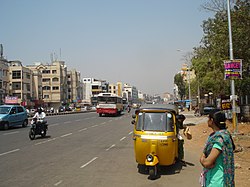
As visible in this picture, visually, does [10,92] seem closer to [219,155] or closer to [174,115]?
[174,115]

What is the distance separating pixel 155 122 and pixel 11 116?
A: 19419 mm

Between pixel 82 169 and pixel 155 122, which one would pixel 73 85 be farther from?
pixel 155 122

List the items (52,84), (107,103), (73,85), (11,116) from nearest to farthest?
(11,116), (107,103), (52,84), (73,85)

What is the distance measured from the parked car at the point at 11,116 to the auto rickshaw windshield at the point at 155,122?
18329mm

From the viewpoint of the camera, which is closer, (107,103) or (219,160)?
(219,160)

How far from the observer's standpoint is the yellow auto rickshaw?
8.41m

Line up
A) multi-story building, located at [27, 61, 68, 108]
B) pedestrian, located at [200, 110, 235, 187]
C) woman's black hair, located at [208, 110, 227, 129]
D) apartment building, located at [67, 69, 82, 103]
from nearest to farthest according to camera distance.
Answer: pedestrian, located at [200, 110, 235, 187]
woman's black hair, located at [208, 110, 227, 129]
multi-story building, located at [27, 61, 68, 108]
apartment building, located at [67, 69, 82, 103]

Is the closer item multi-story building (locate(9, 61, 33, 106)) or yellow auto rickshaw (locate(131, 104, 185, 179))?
yellow auto rickshaw (locate(131, 104, 185, 179))

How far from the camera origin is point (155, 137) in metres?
8.54

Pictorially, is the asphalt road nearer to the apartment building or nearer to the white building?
the apartment building

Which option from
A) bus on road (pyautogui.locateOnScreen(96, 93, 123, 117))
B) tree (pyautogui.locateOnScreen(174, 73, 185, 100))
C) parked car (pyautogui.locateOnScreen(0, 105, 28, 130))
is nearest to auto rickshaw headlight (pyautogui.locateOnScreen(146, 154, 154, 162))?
parked car (pyautogui.locateOnScreen(0, 105, 28, 130))

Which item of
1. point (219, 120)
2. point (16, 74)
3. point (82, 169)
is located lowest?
point (82, 169)

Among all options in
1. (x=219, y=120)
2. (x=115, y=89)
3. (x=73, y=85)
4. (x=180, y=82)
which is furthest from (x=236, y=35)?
(x=115, y=89)

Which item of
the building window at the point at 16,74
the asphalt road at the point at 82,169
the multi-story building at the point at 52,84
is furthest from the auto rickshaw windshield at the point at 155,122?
the multi-story building at the point at 52,84
